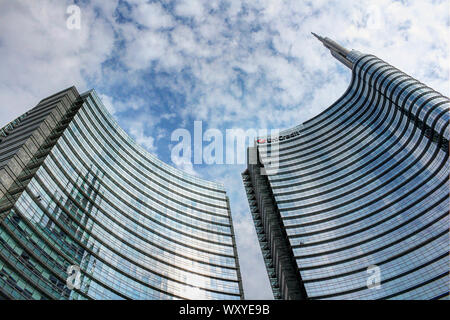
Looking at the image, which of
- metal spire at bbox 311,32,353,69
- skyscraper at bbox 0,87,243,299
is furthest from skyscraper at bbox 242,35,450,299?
skyscraper at bbox 0,87,243,299

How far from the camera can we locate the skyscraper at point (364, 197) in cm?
6725

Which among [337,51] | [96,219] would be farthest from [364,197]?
[337,51]

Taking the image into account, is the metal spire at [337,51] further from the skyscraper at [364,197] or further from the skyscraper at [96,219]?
the skyscraper at [96,219]

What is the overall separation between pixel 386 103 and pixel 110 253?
284ft

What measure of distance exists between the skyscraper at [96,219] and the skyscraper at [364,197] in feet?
57.8

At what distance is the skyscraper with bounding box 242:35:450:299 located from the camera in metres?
67.2

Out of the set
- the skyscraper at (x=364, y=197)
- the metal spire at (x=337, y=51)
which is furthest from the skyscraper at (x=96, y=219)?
the metal spire at (x=337, y=51)

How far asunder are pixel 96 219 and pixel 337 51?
11658 centimetres

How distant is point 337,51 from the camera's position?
13388 cm

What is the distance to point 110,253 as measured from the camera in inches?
2425

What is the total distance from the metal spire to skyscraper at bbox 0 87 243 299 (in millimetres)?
79725

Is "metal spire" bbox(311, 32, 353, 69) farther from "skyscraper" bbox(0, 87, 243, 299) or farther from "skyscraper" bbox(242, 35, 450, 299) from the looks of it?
"skyscraper" bbox(0, 87, 243, 299)

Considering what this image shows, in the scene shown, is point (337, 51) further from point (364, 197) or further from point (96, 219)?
point (96, 219)
